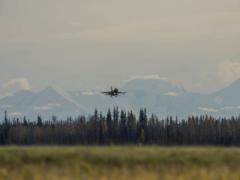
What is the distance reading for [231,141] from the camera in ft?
418

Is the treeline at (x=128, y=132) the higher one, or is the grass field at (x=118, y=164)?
the treeline at (x=128, y=132)

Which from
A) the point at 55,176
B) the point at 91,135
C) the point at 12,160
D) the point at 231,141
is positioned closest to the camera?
A: the point at 55,176

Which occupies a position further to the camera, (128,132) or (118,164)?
(128,132)

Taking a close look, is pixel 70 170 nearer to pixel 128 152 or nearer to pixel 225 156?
pixel 128 152

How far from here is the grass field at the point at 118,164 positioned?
44.2 meters

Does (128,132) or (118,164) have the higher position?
(128,132)

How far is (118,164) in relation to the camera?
159 ft

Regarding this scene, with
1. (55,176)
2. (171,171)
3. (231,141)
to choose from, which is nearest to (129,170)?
(171,171)

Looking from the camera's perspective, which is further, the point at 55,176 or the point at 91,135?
the point at 91,135

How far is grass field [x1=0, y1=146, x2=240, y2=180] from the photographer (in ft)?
145

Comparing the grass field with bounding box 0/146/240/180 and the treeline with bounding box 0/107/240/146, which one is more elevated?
the treeline with bounding box 0/107/240/146

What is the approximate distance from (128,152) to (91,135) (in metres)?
103

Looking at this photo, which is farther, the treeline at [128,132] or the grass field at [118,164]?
the treeline at [128,132]

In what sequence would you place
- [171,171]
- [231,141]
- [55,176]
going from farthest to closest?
1. [231,141]
2. [171,171]
3. [55,176]
